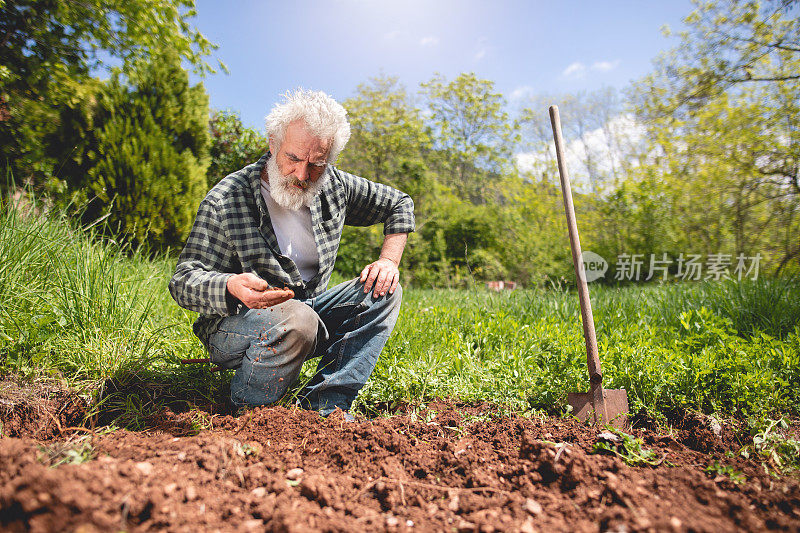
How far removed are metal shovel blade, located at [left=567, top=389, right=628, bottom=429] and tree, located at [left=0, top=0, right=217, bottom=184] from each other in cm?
562

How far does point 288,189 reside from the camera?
2.26 meters

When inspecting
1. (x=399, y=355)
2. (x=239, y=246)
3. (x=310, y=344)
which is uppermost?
(x=239, y=246)

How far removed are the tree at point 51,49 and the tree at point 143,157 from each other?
400 millimetres

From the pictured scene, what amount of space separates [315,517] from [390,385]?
129 centimetres

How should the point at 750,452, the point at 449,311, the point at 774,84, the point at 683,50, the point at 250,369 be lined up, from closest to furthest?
the point at 750,452 → the point at 250,369 → the point at 449,311 → the point at 774,84 → the point at 683,50

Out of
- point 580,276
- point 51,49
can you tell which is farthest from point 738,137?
point 51,49

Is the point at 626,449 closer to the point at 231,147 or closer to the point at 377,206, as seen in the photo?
the point at 377,206

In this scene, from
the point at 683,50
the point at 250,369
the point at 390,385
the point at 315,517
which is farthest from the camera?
the point at 683,50

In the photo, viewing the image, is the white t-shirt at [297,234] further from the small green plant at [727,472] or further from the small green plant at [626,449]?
the small green plant at [727,472]

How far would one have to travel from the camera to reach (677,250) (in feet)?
28.4

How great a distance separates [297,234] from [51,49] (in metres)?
6.52

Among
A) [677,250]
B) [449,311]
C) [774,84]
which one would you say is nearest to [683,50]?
[774,84]

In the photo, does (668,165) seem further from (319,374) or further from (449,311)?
(319,374)

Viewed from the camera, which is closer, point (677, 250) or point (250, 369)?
point (250, 369)
